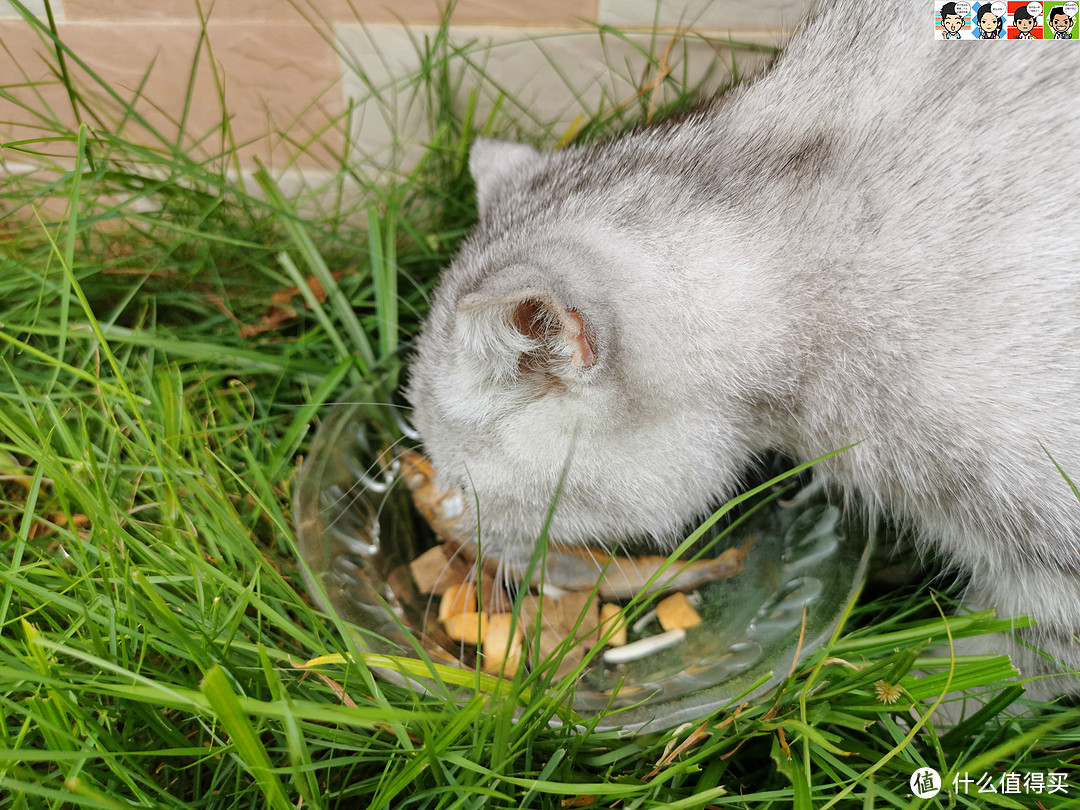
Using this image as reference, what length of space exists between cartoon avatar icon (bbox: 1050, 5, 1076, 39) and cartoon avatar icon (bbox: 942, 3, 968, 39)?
13cm

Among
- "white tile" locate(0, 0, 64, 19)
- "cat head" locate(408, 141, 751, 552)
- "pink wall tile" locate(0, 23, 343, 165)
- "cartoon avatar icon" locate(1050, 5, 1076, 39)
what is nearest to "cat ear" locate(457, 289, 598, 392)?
"cat head" locate(408, 141, 751, 552)

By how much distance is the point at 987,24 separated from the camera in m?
1.13

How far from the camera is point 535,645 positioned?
3.42 feet

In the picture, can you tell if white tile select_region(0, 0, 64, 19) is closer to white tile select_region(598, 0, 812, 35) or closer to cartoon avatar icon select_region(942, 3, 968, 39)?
white tile select_region(598, 0, 812, 35)

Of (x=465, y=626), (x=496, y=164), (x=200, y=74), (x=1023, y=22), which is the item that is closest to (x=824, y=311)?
(x=1023, y=22)

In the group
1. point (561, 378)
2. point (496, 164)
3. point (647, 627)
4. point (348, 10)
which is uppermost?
point (348, 10)

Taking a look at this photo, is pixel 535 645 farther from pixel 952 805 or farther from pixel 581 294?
pixel 952 805

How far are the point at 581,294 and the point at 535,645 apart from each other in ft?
1.63

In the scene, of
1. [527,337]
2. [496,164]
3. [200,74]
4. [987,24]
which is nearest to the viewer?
[527,337]

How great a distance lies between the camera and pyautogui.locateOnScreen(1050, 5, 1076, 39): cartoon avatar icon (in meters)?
1.12

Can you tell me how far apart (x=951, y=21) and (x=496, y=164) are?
31.2 inches

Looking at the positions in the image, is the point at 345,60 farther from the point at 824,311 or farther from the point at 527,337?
the point at 824,311

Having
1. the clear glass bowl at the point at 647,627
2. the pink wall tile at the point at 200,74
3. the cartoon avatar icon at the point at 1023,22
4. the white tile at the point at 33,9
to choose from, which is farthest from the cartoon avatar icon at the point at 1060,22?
the white tile at the point at 33,9

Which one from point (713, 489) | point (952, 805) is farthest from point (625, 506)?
point (952, 805)
